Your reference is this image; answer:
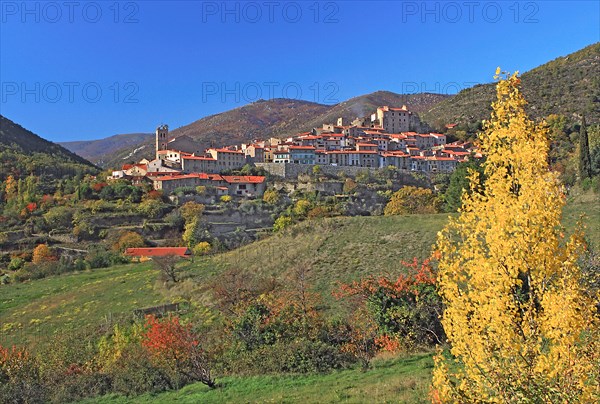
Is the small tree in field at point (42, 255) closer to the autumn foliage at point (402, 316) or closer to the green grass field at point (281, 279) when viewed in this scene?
the green grass field at point (281, 279)


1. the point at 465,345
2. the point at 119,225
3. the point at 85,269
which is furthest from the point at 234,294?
the point at 119,225

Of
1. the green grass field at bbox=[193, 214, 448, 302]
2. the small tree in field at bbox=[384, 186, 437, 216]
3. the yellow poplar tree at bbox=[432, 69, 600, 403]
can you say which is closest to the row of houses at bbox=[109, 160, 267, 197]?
the small tree in field at bbox=[384, 186, 437, 216]

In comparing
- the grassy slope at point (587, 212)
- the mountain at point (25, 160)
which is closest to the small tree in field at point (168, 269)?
the grassy slope at point (587, 212)

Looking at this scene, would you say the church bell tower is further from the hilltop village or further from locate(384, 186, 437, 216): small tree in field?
locate(384, 186, 437, 216): small tree in field

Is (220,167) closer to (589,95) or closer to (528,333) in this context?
(589,95)

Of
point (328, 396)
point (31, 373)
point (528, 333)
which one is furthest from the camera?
point (31, 373)

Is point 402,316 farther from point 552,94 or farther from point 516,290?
point 552,94
